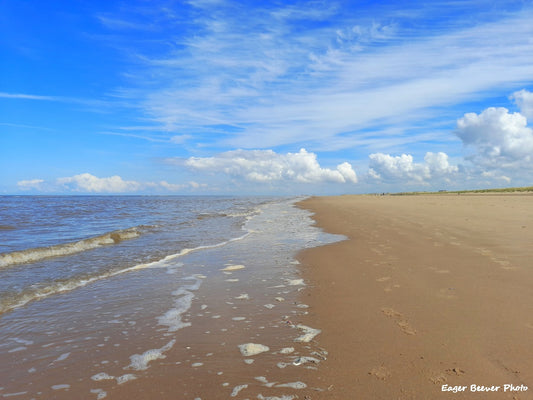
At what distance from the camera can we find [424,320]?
485cm

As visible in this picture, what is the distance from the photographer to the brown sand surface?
131 inches

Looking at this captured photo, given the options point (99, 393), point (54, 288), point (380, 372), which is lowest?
point (54, 288)

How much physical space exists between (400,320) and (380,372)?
62.5 inches

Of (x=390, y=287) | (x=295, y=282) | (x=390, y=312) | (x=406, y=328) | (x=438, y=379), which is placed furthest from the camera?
(x=295, y=282)

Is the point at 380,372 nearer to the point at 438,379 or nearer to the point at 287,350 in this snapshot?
the point at 438,379

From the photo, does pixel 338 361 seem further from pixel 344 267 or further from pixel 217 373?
pixel 344 267

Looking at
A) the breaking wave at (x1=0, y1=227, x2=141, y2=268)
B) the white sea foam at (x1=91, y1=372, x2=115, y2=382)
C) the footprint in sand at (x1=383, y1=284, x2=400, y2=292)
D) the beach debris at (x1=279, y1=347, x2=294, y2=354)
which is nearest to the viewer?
the white sea foam at (x1=91, y1=372, x2=115, y2=382)

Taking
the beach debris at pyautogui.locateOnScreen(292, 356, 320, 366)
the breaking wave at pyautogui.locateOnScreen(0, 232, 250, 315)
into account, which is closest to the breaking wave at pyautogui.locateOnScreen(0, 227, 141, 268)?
the breaking wave at pyautogui.locateOnScreen(0, 232, 250, 315)

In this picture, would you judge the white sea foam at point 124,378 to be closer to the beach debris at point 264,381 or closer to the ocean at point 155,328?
the ocean at point 155,328

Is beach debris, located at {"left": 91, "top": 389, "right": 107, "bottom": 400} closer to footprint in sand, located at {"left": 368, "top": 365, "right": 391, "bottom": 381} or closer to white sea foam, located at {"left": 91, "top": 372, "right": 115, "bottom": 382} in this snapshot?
white sea foam, located at {"left": 91, "top": 372, "right": 115, "bottom": 382}

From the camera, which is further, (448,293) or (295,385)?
(448,293)

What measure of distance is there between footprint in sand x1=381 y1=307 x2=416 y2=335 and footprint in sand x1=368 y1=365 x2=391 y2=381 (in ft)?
3.56

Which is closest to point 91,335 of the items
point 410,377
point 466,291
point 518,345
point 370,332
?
point 370,332

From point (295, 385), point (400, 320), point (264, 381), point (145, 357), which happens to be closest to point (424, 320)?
point (400, 320)
